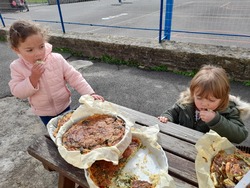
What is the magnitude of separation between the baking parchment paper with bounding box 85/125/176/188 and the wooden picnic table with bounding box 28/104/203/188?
11 centimetres

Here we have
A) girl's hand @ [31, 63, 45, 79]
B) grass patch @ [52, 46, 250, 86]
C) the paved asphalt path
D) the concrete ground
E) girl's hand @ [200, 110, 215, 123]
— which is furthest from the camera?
grass patch @ [52, 46, 250, 86]

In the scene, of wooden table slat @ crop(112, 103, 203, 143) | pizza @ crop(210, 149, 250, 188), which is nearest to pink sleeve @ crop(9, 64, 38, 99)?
wooden table slat @ crop(112, 103, 203, 143)

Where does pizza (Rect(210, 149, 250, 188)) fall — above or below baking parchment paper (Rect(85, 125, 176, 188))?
above

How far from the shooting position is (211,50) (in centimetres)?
348

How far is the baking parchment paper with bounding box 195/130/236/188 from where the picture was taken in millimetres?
1065

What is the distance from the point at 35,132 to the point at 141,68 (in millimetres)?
2297

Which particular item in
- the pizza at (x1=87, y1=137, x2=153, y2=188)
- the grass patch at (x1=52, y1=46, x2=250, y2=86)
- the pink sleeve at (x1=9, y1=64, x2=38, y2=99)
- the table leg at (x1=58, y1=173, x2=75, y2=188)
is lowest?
the grass patch at (x1=52, y1=46, x2=250, y2=86)

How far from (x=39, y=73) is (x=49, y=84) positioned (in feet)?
0.88

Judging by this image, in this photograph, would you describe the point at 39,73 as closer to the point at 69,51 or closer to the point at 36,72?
the point at 36,72

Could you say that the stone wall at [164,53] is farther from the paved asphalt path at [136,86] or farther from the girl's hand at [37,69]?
the girl's hand at [37,69]

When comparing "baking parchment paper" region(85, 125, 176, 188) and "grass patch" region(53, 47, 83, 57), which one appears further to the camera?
"grass patch" region(53, 47, 83, 57)

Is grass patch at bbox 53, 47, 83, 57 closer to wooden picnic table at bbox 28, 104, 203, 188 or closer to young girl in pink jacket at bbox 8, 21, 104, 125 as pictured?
young girl in pink jacket at bbox 8, 21, 104, 125

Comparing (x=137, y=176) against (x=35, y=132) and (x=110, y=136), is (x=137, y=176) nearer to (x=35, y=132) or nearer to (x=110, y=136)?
(x=110, y=136)

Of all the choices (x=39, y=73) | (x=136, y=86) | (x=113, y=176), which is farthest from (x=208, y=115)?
(x=136, y=86)
